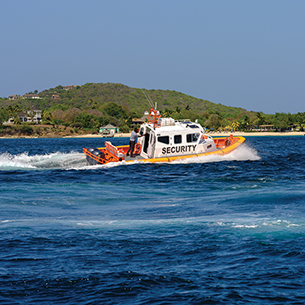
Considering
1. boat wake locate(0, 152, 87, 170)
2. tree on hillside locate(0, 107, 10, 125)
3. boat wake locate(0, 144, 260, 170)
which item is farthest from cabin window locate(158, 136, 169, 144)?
tree on hillside locate(0, 107, 10, 125)

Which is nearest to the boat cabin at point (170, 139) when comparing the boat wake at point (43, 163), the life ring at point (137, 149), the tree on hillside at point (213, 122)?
the life ring at point (137, 149)

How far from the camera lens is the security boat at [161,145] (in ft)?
84.8

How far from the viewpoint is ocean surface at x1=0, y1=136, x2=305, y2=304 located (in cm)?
618

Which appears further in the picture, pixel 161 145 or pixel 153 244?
pixel 161 145

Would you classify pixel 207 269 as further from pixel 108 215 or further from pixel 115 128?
pixel 115 128

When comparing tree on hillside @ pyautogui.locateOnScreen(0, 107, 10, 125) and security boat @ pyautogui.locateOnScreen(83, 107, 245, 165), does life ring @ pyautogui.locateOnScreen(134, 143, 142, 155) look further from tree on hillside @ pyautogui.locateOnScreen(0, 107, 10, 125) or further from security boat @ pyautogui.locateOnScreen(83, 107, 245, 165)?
tree on hillside @ pyautogui.locateOnScreen(0, 107, 10, 125)

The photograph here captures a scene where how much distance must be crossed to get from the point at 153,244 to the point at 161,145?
1782 centimetres

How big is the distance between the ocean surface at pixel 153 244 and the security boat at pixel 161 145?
8.26 metres

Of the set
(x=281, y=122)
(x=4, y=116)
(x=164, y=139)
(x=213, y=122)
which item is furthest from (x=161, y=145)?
(x=4, y=116)

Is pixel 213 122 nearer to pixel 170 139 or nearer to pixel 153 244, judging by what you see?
pixel 170 139

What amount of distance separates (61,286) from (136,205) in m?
7.21

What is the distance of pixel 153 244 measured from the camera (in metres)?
8.45

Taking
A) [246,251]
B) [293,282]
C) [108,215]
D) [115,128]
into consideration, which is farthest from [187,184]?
[115,128]

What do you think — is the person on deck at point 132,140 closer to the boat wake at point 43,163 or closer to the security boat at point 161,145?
the security boat at point 161,145
